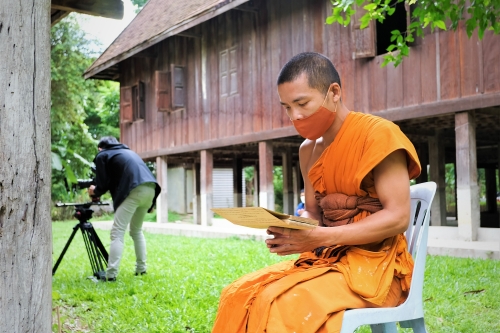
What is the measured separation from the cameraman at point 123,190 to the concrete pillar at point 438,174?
6917mm

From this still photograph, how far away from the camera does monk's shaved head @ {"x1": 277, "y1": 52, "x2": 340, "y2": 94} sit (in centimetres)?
237

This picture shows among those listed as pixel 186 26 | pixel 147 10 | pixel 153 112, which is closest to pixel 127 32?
pixel 147 10

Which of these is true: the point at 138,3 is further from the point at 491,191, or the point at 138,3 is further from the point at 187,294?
the point at 187,294

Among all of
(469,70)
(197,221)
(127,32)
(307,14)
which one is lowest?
(197,221)

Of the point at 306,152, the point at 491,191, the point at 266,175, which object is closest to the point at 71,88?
the point at 266,175

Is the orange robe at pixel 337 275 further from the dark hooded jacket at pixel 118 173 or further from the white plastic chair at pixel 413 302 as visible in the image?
the dark hooded jacket at pixel 118 173

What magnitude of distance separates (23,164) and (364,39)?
27.9ft

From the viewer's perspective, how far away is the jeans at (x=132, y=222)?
6.64 metres

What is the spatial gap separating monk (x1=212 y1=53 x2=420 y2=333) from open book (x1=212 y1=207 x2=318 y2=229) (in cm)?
7

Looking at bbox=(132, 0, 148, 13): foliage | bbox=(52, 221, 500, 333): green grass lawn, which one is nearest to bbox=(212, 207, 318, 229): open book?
bbox=(52, 221, 500, 333): green grass lawn

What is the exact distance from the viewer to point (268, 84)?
12289 millimetres

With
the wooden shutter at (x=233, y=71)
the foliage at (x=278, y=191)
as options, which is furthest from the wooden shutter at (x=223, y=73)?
the foliage at (x=278, y=191)

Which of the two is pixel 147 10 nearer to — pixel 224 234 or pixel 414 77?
pixel 224 234

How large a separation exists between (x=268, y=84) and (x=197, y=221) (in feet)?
23.0
